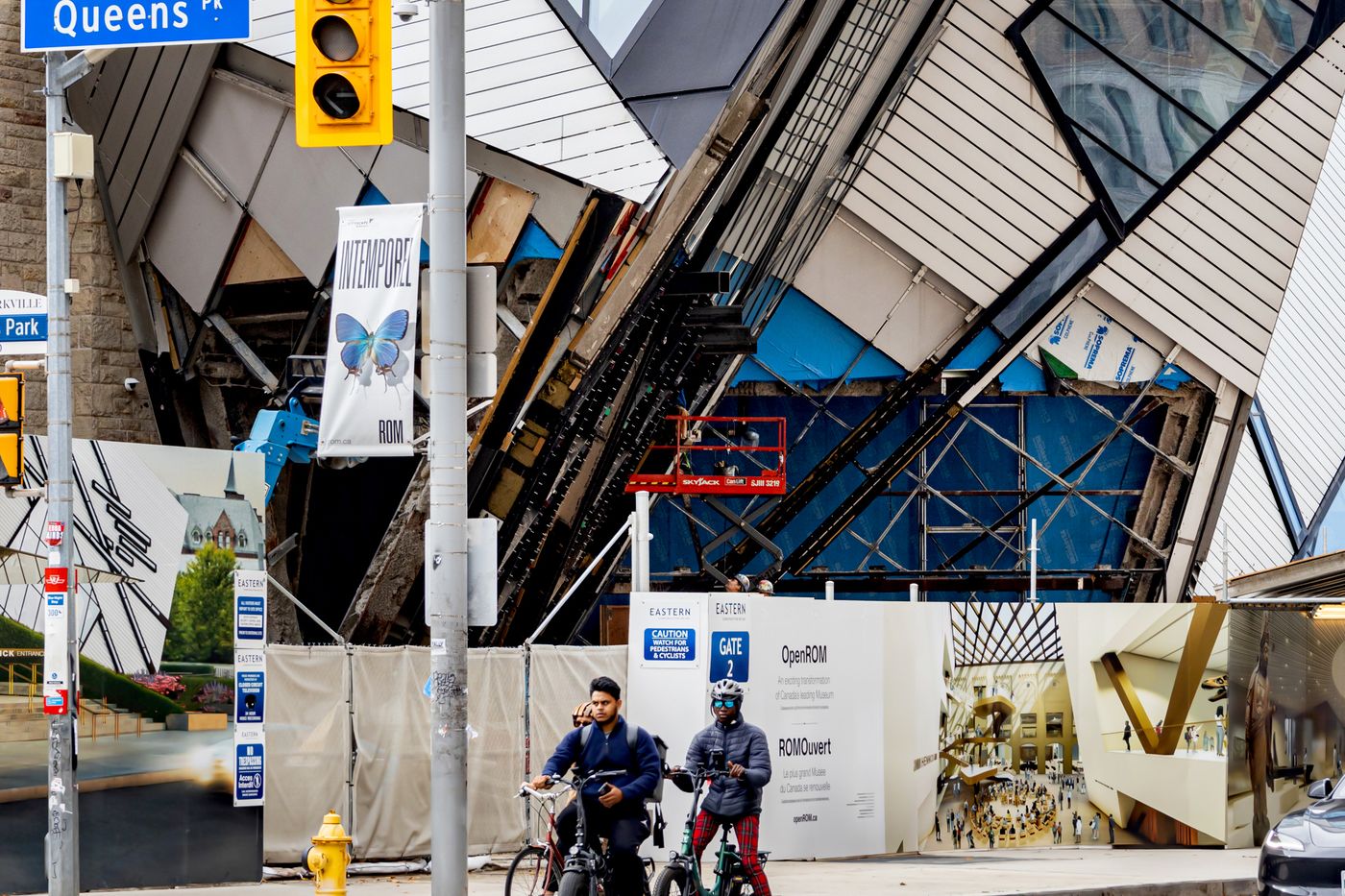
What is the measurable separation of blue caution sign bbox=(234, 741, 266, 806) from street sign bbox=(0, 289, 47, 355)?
12.6 ft

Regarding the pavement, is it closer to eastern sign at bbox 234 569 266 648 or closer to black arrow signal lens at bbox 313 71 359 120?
eastern sign at bbox 234 569 266 648

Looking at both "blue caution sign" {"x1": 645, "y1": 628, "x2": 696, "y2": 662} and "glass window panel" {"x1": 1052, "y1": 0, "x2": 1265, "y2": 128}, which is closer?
"blue caution sign" {"x1": 645, "y1": 628, "x2": 696, "y2": 662}

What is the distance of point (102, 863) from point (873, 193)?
20.0 metres

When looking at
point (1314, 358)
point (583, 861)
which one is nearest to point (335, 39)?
point (583, 861)

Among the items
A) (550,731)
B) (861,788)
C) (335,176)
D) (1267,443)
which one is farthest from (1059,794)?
(1267,443)

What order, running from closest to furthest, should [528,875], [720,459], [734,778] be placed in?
[734,778], [528,875], [720,459]

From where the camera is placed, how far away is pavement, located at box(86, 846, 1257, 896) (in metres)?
15.0

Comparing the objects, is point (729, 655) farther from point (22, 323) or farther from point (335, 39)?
point (335, 39)

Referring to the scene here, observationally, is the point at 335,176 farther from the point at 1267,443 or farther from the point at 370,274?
the point at 1267,443

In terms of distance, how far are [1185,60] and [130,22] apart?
79.9 ft

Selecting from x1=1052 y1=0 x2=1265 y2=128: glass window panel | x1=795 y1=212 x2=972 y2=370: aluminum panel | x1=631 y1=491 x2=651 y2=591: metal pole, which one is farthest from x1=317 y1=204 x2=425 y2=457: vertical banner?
x1=1052 y1=0 x2=1265 y2=128: glass window panel

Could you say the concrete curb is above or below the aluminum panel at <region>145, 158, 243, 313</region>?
below

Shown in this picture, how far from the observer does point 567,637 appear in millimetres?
23594

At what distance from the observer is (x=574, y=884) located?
1088cm
